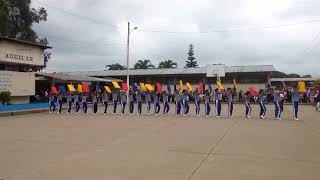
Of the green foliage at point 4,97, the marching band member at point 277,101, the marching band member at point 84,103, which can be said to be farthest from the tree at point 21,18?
the marching band member at point 277,101

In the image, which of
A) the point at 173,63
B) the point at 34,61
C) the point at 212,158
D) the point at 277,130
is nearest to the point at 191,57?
the point at 173,63

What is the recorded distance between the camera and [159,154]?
1022 cm

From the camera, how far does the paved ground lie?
8.06 meters

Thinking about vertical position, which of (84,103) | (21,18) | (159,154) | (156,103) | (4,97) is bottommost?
(159,154)

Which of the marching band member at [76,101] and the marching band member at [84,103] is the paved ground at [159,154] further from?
the marching band member at [76,101]

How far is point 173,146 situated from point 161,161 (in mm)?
2298

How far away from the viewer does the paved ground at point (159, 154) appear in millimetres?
8062

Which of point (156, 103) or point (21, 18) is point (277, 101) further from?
point (21, 18)

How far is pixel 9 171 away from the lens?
8.26m

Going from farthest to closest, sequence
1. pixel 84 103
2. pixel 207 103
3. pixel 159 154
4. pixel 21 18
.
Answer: pixel 21 18 → pixel 84 103 → pixel 207 103 → pixel 159 154

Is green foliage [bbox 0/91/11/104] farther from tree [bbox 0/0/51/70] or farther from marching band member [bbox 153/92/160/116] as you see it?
tree [bbox 0/0/51/70]

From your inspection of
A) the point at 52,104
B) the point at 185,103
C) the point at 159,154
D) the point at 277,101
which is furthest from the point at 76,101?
the point at 159,154

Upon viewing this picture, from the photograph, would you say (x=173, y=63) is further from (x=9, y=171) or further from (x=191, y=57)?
(x=9, y=171)

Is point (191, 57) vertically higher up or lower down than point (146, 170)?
higher up
